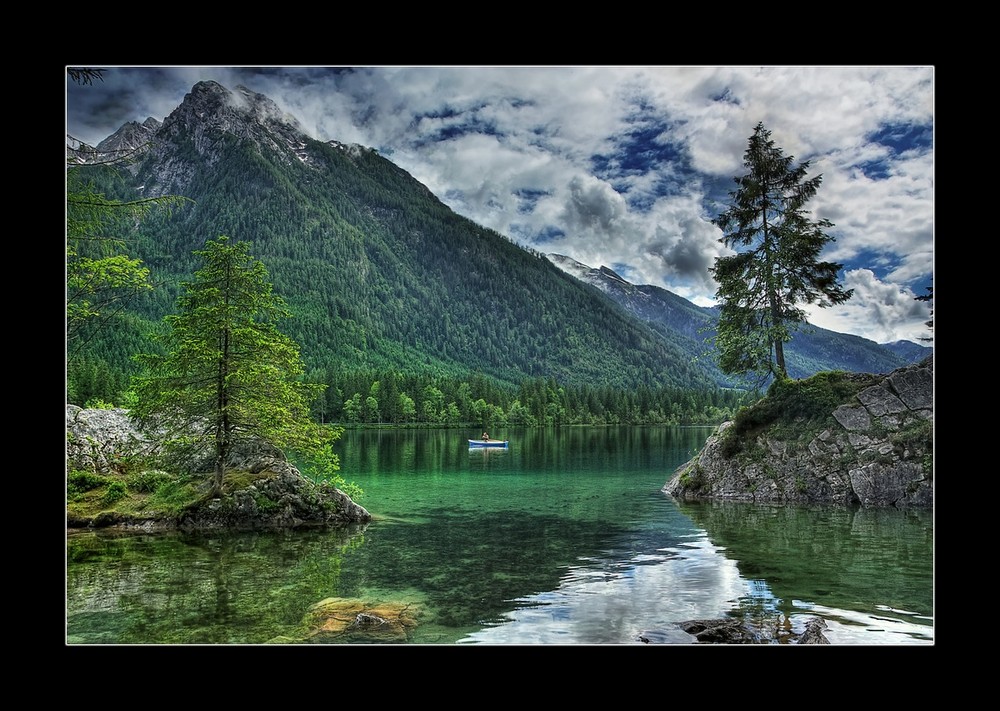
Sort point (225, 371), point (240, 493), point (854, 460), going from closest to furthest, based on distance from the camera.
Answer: point (240, 493), point (225, 371), point (854, 460)

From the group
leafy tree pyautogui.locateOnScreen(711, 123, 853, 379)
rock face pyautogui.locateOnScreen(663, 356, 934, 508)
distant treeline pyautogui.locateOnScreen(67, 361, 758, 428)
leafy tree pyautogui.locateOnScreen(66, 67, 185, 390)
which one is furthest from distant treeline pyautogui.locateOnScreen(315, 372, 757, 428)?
leafy tree pyautogui.locateOnScreen(66, 67, 185, 390)

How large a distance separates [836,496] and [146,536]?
67.0 ft

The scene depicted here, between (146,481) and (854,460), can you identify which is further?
(854,460)

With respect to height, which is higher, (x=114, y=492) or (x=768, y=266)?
(x=768, y=266)

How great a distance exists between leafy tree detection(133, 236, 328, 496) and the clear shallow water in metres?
3.10

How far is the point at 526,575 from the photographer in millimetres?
11625

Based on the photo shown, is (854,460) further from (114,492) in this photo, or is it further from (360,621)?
(114,492)

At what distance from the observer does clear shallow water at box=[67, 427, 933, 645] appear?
8.53 metres

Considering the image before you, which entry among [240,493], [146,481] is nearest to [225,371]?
[240,493]

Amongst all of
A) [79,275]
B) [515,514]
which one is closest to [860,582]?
[515,514]

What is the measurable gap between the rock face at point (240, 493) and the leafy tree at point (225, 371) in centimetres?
76

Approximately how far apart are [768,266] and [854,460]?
8.16m

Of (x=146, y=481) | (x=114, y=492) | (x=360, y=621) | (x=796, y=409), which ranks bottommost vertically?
(x=360, y=621)

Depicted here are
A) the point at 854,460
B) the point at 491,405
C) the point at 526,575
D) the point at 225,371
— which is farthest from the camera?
the point at 491,405
